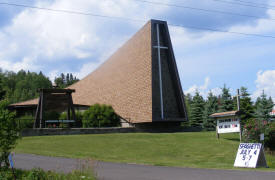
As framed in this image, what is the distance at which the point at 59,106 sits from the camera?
29.8 meters

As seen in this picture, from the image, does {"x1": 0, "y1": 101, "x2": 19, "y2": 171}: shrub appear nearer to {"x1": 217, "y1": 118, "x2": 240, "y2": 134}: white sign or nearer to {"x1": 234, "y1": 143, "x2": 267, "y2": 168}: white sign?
{"x1": 234, "y1": 143, "x2": 267, "y2": 168}: white sign

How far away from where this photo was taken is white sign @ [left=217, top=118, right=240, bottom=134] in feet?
63.0

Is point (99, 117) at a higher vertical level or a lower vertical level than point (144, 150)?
higher

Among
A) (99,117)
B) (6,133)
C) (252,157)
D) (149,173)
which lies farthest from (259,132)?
(99,117)

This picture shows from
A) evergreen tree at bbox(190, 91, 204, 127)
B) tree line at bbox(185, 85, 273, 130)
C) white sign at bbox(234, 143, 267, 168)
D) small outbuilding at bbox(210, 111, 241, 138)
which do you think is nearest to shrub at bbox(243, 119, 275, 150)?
small outbuilding at bbox(210, 111, 241, 138)

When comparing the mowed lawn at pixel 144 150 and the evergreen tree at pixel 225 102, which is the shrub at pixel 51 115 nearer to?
the mowed lawn at pixel 144 150

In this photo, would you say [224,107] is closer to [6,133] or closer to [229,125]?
[229,125]

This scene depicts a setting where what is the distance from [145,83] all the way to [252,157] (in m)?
18.6

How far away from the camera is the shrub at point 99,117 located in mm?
28844

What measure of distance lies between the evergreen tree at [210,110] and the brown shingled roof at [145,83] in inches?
420

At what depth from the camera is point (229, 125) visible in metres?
19.8

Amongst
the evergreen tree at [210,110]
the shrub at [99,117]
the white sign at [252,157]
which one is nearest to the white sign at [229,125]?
the white sign at [252,157]

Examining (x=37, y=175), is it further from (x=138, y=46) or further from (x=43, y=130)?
(x=138, y=46)

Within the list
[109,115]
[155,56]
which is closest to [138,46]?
[155,56]
